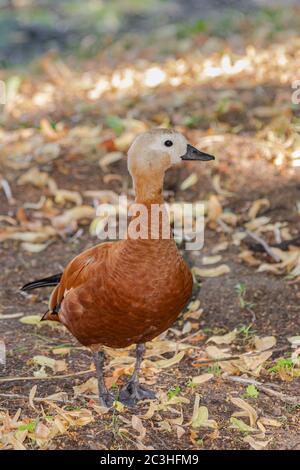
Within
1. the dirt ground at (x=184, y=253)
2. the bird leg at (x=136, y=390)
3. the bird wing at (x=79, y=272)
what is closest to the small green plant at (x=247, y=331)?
the dirt ground at (x=184, y=253)

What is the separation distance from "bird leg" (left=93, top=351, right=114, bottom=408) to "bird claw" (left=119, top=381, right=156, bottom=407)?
7cm

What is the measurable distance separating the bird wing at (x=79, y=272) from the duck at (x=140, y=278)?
0.07 ft

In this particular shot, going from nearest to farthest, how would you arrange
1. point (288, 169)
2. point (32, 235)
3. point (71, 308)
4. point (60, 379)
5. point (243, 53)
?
point (71, 308) → point (60, 379) → point (32, 235) → point (288, 169) → point (243, 53)

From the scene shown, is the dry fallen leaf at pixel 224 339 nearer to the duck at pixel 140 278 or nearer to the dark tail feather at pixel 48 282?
the duck at pixel 140 278

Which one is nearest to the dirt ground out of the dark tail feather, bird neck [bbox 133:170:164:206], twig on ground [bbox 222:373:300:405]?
twig on ground [bbox 222:373:300:405]

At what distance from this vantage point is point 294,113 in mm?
6707

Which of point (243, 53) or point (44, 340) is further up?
point (243, 53)

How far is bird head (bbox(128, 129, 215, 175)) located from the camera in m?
3.57

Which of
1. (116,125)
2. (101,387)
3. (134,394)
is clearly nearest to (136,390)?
(134,394)

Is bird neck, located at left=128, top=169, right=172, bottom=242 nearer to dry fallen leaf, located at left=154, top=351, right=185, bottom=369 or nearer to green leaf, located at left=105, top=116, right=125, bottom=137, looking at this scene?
dry fallen leaf, located at left=154, top=351, right=185, bottom=369

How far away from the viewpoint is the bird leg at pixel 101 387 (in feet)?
12.5

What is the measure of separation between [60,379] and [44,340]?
18.6 inches

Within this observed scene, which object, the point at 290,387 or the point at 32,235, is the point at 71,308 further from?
the point at 32,235
